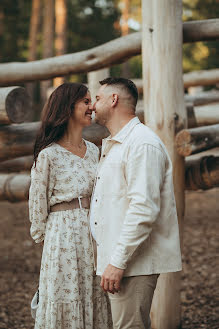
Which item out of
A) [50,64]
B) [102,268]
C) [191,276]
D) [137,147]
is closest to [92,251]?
[102,268]

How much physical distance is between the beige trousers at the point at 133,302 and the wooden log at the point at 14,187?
2521mm

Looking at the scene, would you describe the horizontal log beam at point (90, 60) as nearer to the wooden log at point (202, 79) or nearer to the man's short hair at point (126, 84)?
the man's short hair at point (126, 84)

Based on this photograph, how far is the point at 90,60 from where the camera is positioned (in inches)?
164

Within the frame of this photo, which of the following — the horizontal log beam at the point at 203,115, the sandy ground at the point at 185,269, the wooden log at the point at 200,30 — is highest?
the wooden log at the point at 200,30

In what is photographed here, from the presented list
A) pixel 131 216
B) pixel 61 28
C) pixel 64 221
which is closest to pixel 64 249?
pixel 64 221

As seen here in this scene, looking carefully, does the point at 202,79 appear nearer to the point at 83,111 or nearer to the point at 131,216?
the point at 83,111

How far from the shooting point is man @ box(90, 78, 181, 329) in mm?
2059

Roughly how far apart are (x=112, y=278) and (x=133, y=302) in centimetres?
18

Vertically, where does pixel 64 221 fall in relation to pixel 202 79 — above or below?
below

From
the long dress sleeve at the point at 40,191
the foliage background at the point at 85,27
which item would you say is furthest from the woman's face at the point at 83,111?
the foliage background at the point at 85,27

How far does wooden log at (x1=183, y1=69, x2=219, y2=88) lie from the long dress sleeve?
488 cm

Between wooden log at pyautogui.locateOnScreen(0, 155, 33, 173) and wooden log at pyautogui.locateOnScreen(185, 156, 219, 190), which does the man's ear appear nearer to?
wooden log at pyautogui.locateOnScreen(185, 156, 219, 190)

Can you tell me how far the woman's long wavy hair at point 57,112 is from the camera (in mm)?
2652

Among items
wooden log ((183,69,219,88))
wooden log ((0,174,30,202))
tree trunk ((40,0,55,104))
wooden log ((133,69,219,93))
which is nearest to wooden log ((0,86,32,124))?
wooden log ((0,174,30,202))
